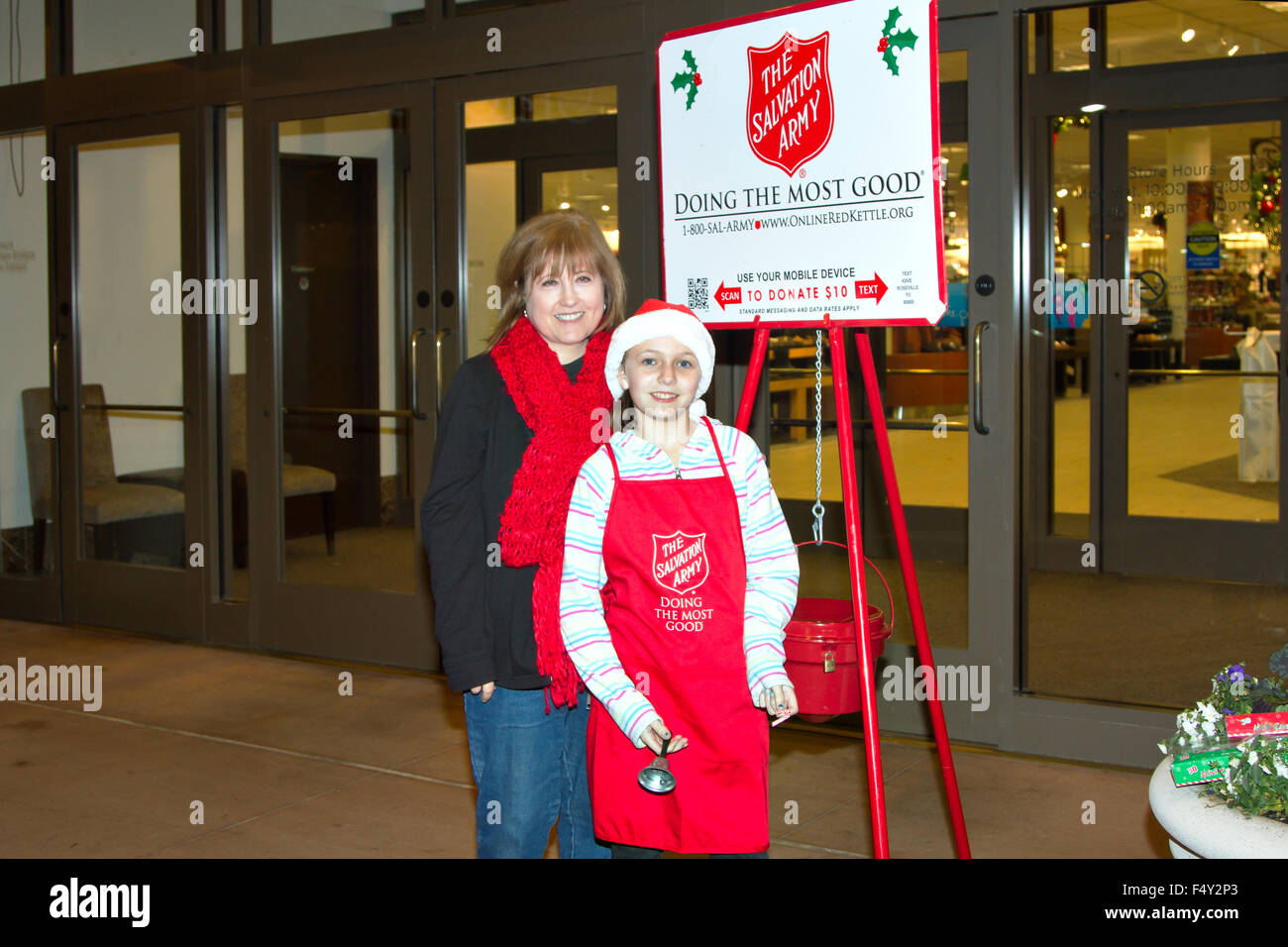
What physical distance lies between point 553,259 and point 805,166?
0.73 meters

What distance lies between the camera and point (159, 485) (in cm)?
595

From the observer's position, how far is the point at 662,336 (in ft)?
7.29

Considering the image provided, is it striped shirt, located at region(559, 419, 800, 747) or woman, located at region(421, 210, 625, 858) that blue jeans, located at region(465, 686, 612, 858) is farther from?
striped shirt, located at region(559, 419, 800, 747)

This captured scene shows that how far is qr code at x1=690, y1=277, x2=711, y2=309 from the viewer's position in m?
2.96

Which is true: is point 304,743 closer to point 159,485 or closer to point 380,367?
point 380,367

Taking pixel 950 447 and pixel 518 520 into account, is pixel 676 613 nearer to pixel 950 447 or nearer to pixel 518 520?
pixel 518 520

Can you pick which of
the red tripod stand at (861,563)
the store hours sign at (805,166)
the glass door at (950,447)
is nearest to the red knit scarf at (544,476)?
the red tripod stand at (861,563)

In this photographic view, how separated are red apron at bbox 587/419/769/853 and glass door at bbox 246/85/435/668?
299cm

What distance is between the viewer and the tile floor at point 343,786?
11.1 feet

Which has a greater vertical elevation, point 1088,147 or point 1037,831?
point 1088,147

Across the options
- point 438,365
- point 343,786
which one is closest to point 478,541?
point 343,786

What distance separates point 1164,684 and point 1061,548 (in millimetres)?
1654

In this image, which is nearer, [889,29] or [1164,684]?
[889,29]

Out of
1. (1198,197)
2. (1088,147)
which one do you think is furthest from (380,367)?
(1198,197)
